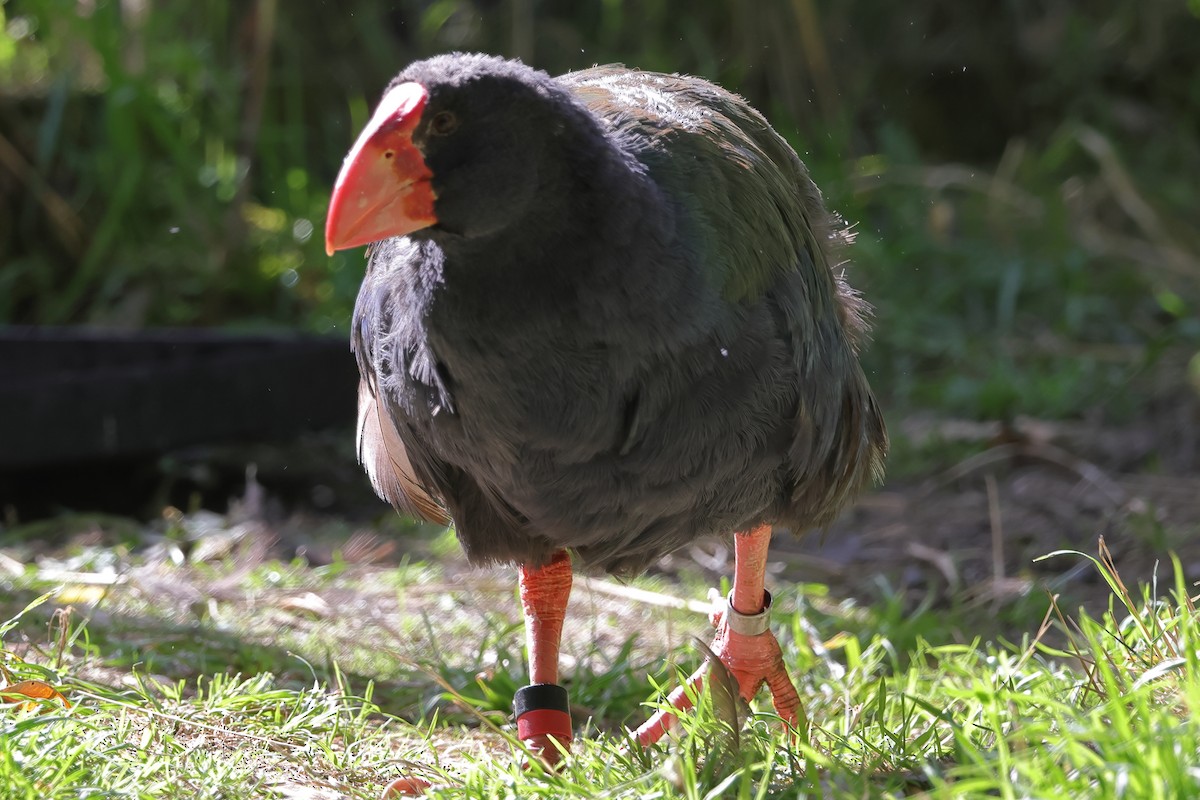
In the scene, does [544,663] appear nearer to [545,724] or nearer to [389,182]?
[545,724]

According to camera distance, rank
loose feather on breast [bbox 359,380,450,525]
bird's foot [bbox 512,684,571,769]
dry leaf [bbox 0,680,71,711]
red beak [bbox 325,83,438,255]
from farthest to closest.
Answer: loose feather on breast [bbox 359,380,450,525] → bird's foot [bbox 512,684,571,769] → dry leaf [bbox 0,680,71,711] → red beak [bbox 325,83,438,255]

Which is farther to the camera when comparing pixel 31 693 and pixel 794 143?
pixel 794 143

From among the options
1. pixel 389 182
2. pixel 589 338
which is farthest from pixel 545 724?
pixel 389 182

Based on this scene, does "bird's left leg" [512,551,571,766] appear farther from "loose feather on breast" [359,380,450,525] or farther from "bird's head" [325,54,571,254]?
"bird's head" [325,54,571,254]

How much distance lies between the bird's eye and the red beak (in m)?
0.03

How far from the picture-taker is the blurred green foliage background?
5293 millimetres

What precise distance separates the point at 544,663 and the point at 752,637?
1.31 feet

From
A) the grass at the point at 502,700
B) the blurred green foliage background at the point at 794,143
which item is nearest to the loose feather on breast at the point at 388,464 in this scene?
the grass at the point at 502,700

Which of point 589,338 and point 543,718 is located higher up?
point 589,338

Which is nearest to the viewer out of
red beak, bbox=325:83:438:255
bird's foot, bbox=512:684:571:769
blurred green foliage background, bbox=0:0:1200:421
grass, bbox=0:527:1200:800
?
grass, bbox=0:527:1200:800

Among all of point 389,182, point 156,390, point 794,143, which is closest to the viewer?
point 389,182

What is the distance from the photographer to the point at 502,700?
273cm

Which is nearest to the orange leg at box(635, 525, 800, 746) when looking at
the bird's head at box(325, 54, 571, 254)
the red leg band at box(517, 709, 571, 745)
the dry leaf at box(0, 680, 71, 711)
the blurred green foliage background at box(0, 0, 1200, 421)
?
the red leg band at box(517, 709, 571, 745)

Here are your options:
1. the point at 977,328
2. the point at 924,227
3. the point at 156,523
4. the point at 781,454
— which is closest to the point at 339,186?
the point at 781,454
